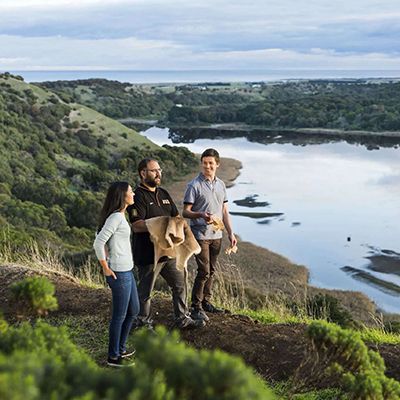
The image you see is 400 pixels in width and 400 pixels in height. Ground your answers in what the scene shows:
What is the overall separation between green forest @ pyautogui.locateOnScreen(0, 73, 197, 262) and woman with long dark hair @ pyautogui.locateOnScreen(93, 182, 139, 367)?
17.0 metres

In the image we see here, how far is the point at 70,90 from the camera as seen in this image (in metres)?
101

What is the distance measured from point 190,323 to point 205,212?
1.12 metres

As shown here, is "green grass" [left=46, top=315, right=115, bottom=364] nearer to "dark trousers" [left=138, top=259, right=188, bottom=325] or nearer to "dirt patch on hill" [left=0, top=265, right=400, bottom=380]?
"dirt patch on hill" [left=0, top=265, right=400, bottom=380]

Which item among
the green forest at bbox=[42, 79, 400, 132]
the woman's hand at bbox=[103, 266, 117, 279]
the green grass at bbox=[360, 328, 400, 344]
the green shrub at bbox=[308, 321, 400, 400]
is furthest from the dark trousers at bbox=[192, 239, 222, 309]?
the green forest at bbox=[42, 79, 400, 132]

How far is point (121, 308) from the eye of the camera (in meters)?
5.50

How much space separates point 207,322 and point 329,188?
1358 inches

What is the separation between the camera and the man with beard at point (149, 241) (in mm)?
5977

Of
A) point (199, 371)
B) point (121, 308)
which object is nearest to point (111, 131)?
point (121, 308)

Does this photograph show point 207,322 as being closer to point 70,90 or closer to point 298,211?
point 298,211

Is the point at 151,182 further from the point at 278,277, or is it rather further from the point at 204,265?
the point at 278,277

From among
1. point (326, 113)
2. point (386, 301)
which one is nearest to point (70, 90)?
point (326, 113)

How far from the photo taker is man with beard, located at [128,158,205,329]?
5.98m

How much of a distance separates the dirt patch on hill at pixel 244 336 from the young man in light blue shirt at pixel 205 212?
Result: 0.87 ft

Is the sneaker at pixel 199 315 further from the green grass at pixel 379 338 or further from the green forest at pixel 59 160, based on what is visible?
the green forest at pixel 59 160
